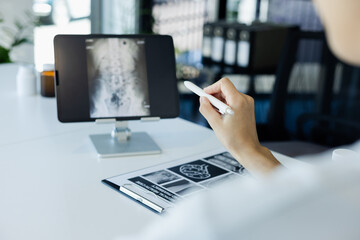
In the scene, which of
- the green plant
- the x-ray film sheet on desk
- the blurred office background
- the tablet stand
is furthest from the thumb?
the green plant

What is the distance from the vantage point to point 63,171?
122cm

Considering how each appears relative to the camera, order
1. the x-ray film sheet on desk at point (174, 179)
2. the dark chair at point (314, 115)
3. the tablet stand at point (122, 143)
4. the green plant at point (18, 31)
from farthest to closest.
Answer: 1. the green plant at point (18, 31)
2. the dark chair at point (314, 115)
3. the tablet stand at point (122, 143)
4. the x-ray film sheet on desk at point (174, 179)

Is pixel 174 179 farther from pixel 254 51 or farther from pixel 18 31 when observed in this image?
pixel 18 31

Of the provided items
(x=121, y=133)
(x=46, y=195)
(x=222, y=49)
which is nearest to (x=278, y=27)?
(x=222, y=49)

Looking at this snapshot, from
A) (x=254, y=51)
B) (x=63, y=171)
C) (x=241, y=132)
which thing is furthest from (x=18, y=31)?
(x=241, y=132)

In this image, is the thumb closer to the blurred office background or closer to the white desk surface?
the white desk surface

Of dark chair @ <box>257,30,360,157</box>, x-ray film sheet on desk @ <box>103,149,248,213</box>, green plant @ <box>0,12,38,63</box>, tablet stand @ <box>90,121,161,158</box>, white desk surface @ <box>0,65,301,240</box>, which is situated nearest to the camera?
white desk surface @ <box>0,65,301,240</box>

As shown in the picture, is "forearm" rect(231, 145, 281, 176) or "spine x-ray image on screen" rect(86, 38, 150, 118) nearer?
"forearm" rect(231, 145, 281, 176)

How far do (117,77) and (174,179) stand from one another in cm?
38

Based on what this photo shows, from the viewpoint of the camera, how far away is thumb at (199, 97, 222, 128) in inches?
43.9

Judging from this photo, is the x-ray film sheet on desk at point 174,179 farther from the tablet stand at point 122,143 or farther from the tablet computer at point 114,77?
the tablet computer at point 114,77

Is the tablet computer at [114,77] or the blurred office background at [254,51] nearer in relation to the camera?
the tablet computer at [114,77]

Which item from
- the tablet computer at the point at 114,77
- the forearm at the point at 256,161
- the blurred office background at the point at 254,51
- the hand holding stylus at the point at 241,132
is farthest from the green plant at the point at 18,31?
the forearm at the point at 256,161

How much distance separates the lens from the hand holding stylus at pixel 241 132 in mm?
1044
